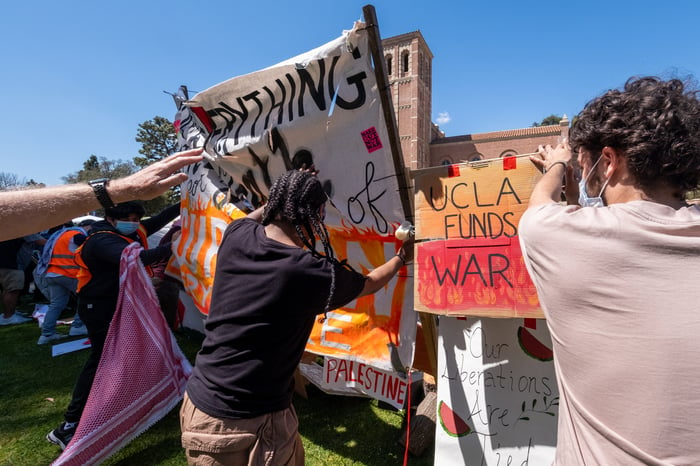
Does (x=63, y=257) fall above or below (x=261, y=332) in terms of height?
below

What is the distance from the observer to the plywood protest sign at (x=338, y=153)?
2.22 m

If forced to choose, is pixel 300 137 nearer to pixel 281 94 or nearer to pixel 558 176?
pixel 281 94

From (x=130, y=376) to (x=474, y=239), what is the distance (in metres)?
2.89

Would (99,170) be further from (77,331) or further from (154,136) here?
(77,331)

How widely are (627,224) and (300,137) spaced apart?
2.08 meters

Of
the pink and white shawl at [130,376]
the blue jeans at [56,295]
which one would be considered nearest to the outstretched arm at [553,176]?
the pink and white shawl at [130,376]

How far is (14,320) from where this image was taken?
6.62 m

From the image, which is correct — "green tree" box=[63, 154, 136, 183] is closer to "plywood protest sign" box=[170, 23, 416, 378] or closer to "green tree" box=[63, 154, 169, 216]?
"green tree" box=[63, 154, 169, 216]

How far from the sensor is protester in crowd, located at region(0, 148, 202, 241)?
1234 millimetres

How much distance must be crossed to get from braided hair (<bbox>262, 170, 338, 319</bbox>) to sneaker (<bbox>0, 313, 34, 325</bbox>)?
758 cm

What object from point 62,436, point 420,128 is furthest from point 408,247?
point 420,128

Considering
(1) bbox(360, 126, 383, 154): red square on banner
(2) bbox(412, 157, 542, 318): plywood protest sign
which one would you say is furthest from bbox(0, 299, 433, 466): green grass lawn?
(1) bbox(360, 126, 383, 154): red square on banner

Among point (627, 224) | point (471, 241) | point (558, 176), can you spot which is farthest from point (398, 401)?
point (627, 224)

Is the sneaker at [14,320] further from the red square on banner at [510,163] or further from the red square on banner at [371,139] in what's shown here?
the red square on banner at [510,163]
